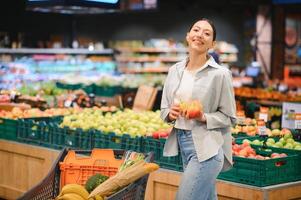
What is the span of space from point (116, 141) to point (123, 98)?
4.43 meters

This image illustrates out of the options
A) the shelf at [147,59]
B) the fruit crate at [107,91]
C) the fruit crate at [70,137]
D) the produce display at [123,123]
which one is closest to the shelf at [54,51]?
the shelf at [147,59]

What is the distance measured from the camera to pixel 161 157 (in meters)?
5.67

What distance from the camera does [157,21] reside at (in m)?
17.7

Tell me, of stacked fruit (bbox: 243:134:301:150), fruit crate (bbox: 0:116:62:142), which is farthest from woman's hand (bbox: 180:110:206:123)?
fruit crate (bbox: 0:116:62:142)

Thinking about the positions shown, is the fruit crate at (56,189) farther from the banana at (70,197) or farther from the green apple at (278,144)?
the green apple at (278,144)

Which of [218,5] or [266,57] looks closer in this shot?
[218,5]

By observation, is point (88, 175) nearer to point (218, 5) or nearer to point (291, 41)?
point (218, 5)

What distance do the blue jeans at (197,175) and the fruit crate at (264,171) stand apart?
751 mm

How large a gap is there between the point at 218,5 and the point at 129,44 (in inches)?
99.6

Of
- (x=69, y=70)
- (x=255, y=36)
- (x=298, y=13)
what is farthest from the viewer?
(x=298, y=13)

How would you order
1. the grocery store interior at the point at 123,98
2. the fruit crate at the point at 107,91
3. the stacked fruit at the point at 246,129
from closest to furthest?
the grocery store interior at the point at 123,98 → the stacked fruit at the point at 246,129 → the fruit crate at the point at 107,91

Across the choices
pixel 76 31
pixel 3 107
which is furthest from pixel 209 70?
pixel 76 31

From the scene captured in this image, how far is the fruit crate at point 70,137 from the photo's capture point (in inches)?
254

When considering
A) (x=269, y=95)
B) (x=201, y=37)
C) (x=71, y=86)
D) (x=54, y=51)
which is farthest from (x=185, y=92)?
(x=54, y=51)
